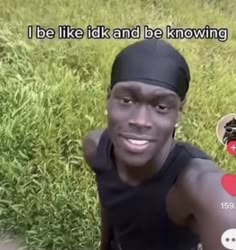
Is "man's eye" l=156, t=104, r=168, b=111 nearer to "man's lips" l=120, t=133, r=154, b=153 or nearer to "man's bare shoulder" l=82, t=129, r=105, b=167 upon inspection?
"man's lips" l=120, t=133, r=154, b=153

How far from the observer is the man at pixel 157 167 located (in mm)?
1164

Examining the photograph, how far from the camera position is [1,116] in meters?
1.99

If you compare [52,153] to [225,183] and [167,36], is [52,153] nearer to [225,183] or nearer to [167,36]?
[167,36]

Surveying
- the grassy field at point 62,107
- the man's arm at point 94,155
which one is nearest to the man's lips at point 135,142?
the man's arm at point 94,155

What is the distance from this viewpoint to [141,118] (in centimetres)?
119

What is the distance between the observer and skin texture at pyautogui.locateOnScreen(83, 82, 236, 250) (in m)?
1.13

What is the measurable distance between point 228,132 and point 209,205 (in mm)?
464

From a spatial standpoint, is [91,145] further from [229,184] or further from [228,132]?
[229,184]

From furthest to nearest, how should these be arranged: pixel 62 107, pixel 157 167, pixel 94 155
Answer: pixel 62 107 → pixel 94 155 → pixel 157 167

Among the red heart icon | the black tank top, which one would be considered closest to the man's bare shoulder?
the black tank top

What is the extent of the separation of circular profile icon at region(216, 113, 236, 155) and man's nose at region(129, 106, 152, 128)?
395mm

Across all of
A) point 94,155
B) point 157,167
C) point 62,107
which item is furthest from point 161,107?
point 62,107

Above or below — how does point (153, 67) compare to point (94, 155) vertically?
above

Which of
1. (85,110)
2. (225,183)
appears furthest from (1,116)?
(225,183)
